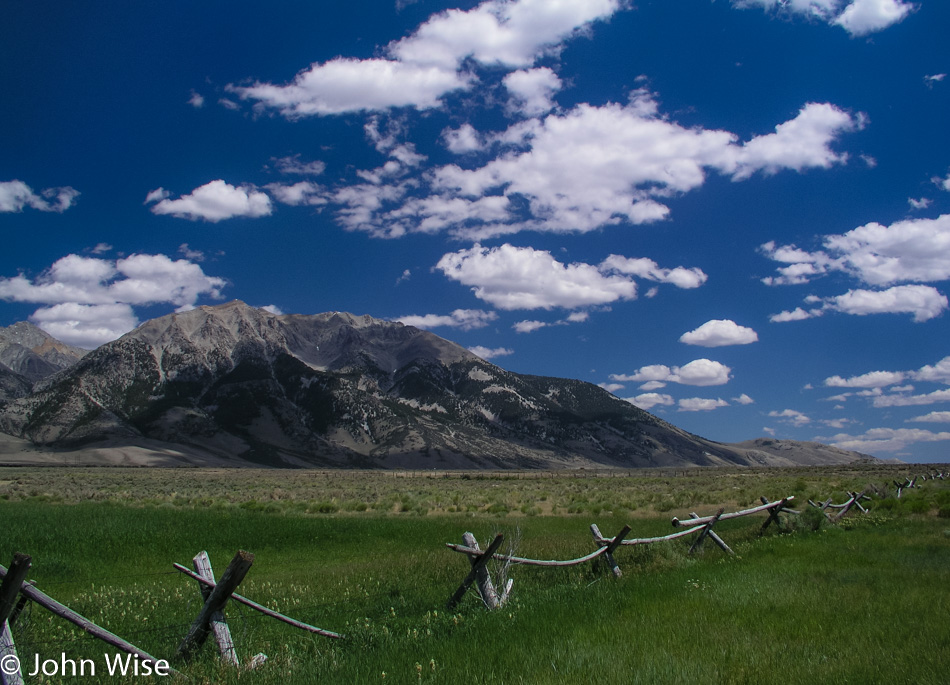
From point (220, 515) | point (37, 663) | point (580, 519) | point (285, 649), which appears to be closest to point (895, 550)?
point (285, 649)

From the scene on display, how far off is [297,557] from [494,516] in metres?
16.1

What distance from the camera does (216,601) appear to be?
6.07m

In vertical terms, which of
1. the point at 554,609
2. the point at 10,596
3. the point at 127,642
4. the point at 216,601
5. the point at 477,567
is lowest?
the point at 554,609

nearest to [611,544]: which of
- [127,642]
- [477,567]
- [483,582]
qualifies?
[483,582]

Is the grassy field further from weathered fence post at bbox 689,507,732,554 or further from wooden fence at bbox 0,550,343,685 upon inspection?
weathered fence post at bbox 689,507,732,554

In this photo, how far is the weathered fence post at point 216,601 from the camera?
5.76m

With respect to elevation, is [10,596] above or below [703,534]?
above

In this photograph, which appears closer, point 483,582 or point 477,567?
point 477,567

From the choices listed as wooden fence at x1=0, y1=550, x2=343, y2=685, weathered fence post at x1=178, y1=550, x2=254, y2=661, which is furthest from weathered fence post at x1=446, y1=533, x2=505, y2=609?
weathered fence post at x1=178, y1=550, x2=254, y2=661

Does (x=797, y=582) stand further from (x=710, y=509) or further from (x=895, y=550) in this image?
(x=710, y=509)

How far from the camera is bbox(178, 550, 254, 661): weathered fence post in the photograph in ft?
18.9

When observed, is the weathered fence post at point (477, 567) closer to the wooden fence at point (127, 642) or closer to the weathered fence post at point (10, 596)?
the wooden fence at point (127, 642)

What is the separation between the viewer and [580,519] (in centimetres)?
3014

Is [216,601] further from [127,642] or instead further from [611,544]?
[611,544]
